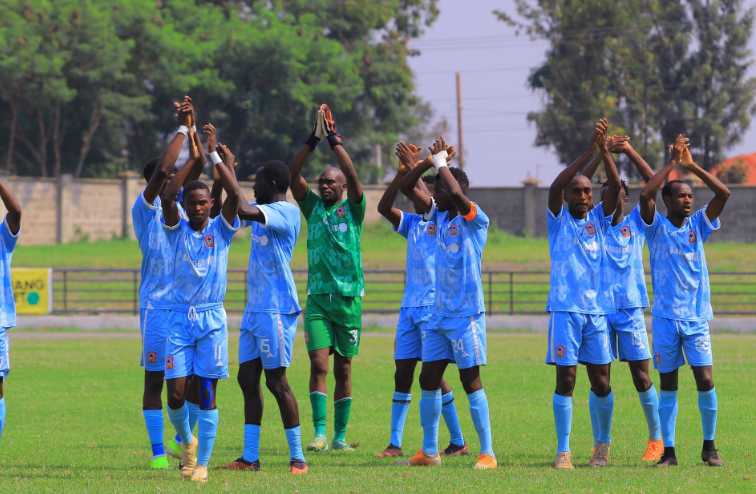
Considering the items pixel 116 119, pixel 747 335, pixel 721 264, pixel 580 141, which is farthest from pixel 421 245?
pixel 580 141

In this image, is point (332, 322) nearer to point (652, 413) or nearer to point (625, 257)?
point (625, 257)

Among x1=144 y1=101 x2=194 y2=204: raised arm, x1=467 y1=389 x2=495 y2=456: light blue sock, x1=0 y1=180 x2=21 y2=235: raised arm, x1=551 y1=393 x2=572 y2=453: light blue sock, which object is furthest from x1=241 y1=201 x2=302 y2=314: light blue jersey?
x1=551 y1=393 x2=572 y2=453: light blue sock

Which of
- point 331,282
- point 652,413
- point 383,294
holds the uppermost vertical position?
point 331,282

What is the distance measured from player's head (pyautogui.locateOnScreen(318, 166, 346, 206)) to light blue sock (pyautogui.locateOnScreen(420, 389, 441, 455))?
78.6 inches

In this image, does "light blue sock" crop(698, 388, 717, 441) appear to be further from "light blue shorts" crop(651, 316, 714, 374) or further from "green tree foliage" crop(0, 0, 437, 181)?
"green tree foliage" crop(0, 0, 437, 181)

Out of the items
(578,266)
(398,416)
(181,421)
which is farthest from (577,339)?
(181,421)

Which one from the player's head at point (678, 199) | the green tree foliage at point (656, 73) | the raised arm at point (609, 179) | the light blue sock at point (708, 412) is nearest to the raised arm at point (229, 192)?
the raised arm at point (609, 179)

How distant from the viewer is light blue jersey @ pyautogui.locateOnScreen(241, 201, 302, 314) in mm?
7996

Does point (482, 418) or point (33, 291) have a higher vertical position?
point (33, 291)

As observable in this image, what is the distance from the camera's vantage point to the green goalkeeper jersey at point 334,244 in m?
9.07

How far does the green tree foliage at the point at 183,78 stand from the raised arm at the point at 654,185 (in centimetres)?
3542

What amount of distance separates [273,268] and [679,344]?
11.4 ft

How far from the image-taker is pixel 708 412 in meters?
8.21

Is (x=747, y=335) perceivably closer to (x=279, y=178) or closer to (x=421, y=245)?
(x=421, y=245)
